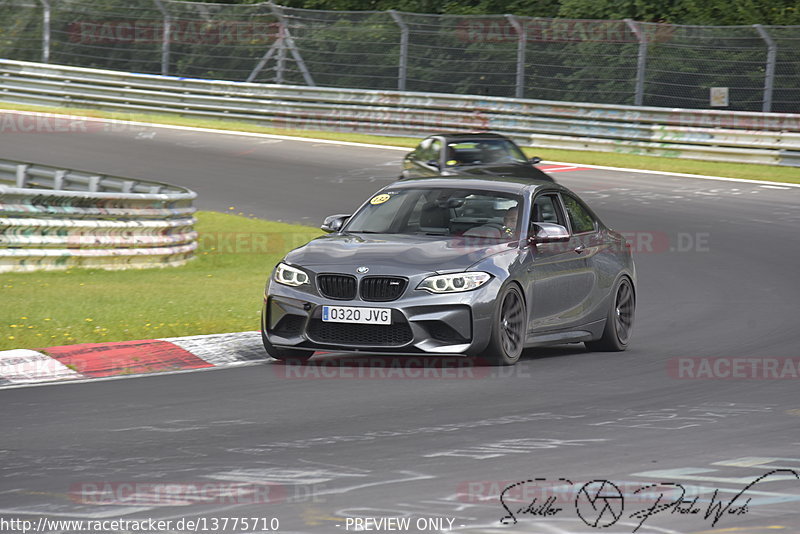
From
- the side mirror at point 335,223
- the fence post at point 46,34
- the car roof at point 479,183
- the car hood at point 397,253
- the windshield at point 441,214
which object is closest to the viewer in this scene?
the car hood at point 397,253

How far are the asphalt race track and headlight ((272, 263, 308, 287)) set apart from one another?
0.64 meters

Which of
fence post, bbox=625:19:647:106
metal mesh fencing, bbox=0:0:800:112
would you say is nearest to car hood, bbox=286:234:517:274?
metal mesh fencing, bbox=0:0:800:112

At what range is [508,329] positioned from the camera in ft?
34.7

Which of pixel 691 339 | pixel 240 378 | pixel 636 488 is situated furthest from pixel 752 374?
pixel 636 488

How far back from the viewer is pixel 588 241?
12047 mm

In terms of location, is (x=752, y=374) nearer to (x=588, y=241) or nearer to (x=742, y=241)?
(x=588, y=241)

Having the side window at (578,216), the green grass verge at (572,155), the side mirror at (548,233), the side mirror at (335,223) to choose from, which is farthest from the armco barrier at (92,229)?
the green grass verge at (572,155)

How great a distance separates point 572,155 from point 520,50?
2.85 m

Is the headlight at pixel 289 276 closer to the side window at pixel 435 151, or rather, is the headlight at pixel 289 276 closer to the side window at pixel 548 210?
the side window at pixel 548 210

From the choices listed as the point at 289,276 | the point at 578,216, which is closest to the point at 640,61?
the point at 578,216

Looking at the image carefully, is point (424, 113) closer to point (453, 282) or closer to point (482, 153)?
point (482, 153)

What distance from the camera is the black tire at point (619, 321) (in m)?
12.1

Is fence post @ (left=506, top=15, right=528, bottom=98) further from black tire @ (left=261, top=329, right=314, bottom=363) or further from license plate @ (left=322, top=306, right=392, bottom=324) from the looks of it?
license plate @ (left=322, top=306, right=392, bottom=324)

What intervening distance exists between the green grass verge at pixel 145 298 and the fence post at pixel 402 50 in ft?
43.7
